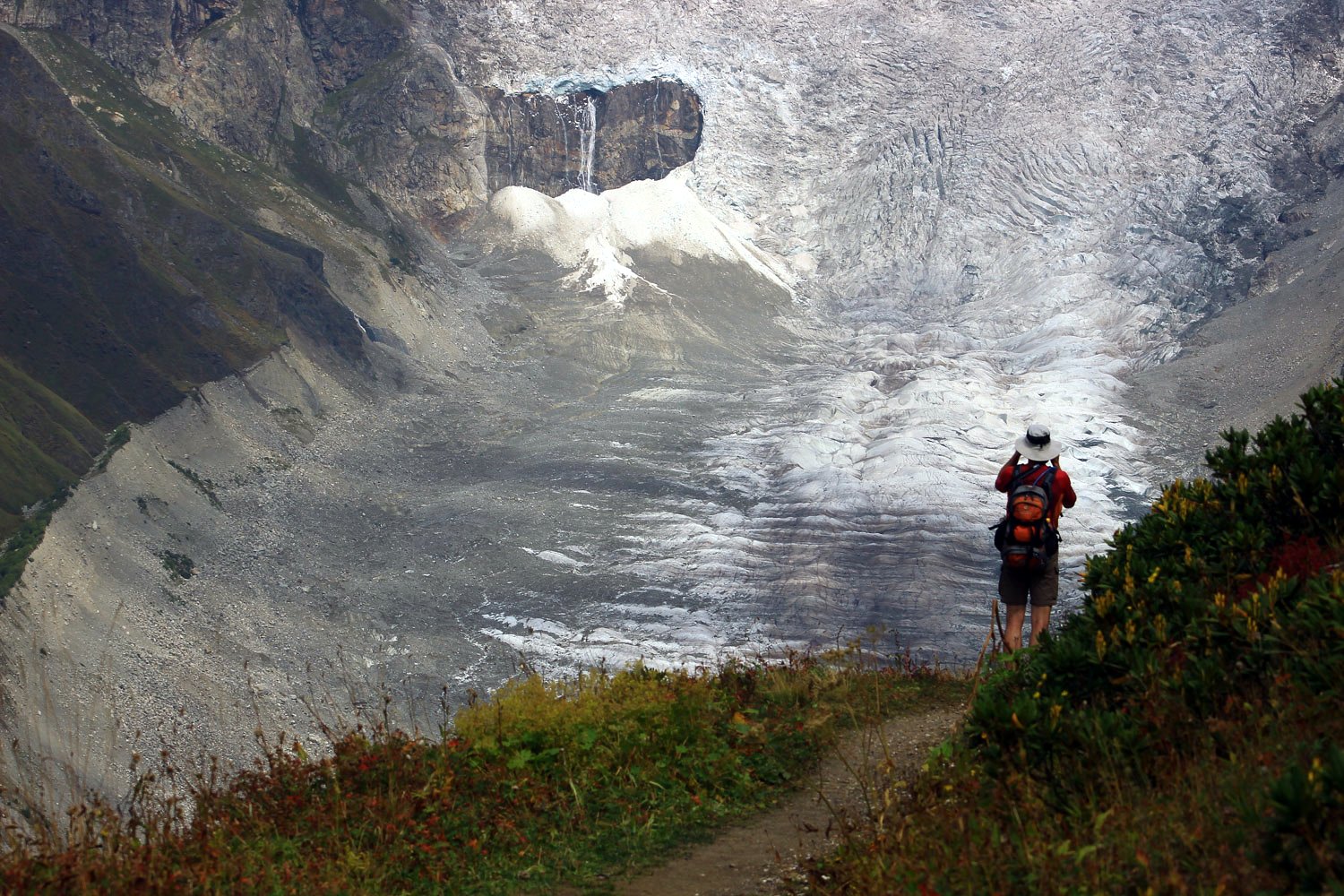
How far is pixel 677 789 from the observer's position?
25.0 ft

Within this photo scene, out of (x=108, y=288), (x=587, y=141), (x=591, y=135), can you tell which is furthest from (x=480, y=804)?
(x=591, y=135)

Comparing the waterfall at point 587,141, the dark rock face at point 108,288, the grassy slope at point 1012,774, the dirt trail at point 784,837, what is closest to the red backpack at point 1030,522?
the dirt trail at point 784,837

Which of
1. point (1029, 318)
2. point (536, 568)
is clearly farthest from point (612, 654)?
point (1029, 318)

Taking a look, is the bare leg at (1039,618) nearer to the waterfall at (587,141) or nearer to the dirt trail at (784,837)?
the dirt trail at (784,837)

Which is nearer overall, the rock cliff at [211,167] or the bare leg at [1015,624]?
the bare leg at [1015,624]

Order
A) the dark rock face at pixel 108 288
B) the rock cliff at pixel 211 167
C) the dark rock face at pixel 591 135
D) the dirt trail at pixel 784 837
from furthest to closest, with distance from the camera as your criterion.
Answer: the dark rock face at pixel 591 135, the rock cliff at pixel 211 167, the dark rock face at pixel 108 288, the dirt trail at pixel 784 837

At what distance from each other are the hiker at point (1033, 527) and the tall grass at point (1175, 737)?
7.30 feet

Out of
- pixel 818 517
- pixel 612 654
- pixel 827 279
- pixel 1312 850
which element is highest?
Result: pixel 827 279

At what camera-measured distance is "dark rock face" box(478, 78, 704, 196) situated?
90.2 metres

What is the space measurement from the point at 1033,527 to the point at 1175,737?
4.10 m

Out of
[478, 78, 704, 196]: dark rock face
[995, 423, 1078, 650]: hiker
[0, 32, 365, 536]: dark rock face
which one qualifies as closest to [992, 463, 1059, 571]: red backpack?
[995, 423, 1078, 650]: hiker

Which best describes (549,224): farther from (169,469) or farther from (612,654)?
(612,654)

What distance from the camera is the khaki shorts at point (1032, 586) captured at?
30.8 feet

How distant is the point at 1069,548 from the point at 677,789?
3950cm
